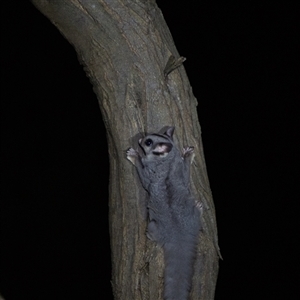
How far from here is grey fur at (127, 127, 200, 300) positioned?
2.86m

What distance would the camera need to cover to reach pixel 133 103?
284 centimetres

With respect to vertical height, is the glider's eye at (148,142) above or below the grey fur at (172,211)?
above

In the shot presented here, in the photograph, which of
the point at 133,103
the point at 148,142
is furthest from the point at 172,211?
the point at 133,103

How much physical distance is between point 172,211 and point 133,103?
60 centimetres

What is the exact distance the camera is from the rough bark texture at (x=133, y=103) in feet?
9.30

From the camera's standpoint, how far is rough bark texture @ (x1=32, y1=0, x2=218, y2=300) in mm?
2834

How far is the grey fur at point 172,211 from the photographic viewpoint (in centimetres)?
286

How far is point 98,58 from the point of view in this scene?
2.86 m

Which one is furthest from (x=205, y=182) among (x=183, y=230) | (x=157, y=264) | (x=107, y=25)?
(x=107, y=25)

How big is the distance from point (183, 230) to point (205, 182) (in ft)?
0.94

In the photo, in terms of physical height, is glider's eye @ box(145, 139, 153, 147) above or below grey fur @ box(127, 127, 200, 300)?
above

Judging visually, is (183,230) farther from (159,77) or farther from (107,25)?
(107,25)

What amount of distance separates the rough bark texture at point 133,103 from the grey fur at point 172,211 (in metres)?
0.04

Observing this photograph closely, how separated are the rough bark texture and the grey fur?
0.04m
